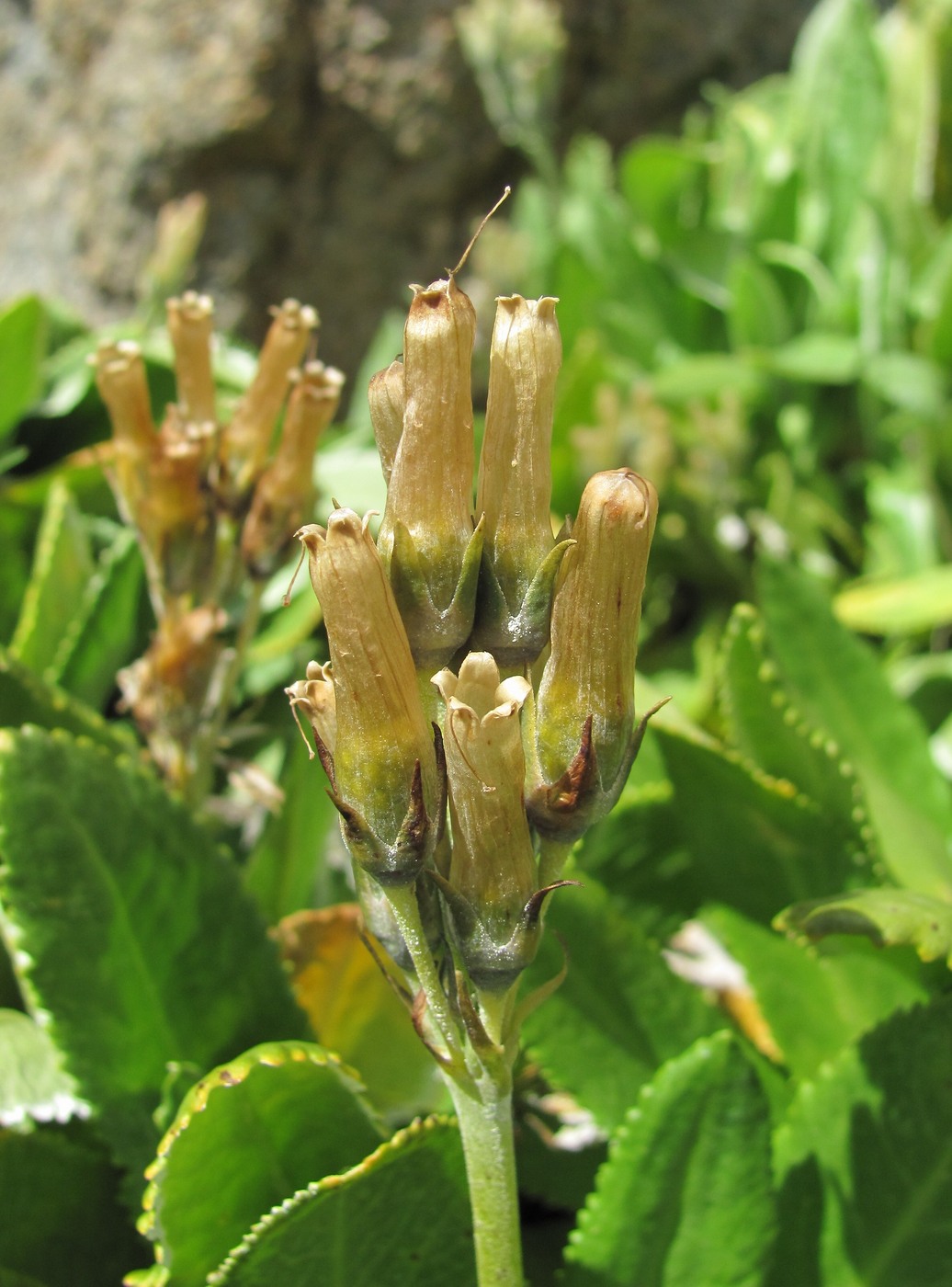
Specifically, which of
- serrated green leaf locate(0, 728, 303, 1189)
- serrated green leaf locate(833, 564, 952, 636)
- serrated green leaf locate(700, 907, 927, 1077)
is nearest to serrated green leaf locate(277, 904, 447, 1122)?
serrated green leaf locate(0, 728, 303, 1189)

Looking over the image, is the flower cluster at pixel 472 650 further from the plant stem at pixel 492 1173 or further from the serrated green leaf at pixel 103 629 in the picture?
the serrated green leaf at pixel 103 629

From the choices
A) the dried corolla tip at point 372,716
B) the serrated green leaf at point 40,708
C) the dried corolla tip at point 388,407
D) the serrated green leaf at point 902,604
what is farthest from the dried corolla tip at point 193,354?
the serrated green leaf at point 902,604

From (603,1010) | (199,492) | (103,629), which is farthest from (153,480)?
(603,1010)

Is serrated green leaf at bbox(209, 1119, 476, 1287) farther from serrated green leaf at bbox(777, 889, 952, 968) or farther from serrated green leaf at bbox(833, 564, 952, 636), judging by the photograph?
serrated green leaf at bbox(833, 564, 952, 636)

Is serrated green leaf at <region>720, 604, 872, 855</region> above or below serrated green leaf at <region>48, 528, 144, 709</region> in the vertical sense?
below

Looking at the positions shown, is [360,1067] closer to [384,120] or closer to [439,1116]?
[439,1116]

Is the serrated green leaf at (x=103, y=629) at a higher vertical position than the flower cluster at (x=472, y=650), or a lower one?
higher

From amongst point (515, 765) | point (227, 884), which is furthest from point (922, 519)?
point (515, 765)
